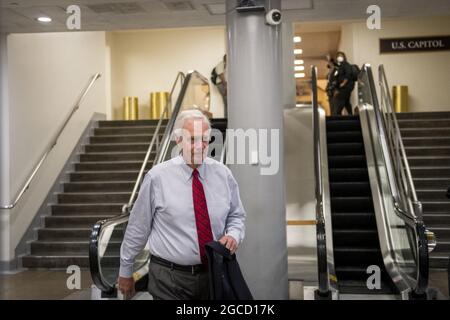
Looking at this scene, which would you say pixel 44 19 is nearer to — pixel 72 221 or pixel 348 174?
pixel 72 221

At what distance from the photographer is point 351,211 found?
6465mm

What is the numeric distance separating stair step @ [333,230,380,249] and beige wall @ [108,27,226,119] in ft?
26.2

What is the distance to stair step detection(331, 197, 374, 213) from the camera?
6.45m

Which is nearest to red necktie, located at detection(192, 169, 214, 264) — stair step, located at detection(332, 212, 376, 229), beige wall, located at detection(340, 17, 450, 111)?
stair step, located at detection(332, 212, 376, 229)

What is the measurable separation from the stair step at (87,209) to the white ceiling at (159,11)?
105 inches

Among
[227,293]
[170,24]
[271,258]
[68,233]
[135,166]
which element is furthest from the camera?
[135,166]

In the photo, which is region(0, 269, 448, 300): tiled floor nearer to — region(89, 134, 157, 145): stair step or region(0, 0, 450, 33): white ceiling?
region(0, 0, 450, 33): white ceiling

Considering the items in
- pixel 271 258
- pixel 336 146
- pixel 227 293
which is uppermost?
pixel 336 146

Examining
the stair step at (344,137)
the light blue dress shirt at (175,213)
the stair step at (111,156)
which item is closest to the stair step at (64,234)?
the stair step at (111,156)

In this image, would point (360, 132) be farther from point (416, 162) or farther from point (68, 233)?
point (68, 233)

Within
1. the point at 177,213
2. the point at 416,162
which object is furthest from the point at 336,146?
the point at 177,213

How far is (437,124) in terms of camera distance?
920 centimetres

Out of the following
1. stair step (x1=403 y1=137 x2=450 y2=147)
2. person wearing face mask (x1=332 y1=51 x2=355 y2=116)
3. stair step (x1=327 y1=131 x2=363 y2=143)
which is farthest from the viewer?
person wearing face mask (x1=332 y1=51 x2=355 y2=116)

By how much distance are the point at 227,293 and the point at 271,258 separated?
8.72 ft
